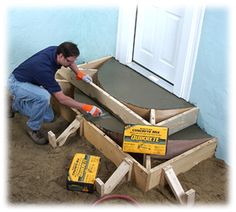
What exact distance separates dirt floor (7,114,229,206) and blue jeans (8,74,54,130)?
0.19 metres

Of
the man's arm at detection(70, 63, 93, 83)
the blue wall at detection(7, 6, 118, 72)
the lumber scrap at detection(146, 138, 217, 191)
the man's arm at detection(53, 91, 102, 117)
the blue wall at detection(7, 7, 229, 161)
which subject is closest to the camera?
the lumber scrap at detection(146, 138, 217, 191)

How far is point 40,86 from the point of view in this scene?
10.7 feet

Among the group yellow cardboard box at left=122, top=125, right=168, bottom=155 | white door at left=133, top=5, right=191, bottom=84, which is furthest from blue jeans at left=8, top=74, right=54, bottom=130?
white door at left=133, top=5, right=191, bottom=84

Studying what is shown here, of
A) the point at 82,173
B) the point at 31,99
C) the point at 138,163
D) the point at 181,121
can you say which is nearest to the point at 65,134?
the point at 31,99

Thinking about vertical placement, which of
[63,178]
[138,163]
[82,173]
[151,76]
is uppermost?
[151,76]

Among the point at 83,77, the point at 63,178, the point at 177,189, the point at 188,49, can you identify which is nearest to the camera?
the point at 177,189

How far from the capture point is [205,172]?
9.96 feet

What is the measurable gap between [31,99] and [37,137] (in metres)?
0.32

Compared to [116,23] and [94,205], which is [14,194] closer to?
[94,205]

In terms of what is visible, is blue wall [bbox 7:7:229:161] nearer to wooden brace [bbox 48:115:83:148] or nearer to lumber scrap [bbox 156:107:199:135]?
lumber scrap [bbox 156:107:199:135]

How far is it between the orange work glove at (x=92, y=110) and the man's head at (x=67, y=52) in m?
0.37

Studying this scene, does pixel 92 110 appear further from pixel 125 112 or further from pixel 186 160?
pixel 186 160

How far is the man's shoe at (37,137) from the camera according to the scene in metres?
3.22

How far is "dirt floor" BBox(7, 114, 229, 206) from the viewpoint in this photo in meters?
2.76
